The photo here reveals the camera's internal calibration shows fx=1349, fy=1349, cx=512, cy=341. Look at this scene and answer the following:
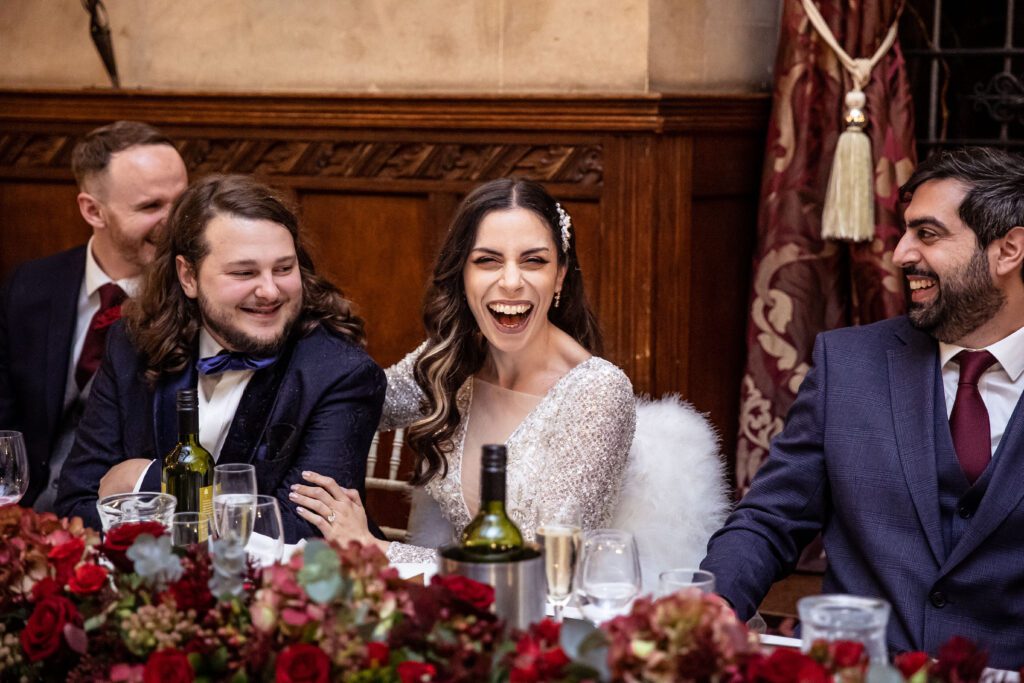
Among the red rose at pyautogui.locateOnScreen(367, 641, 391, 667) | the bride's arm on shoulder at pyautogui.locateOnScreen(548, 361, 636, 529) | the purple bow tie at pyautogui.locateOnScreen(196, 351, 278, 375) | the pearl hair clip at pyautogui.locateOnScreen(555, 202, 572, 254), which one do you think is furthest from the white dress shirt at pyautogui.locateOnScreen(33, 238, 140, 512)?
the red rose at pyautogui.locateOnScreen(367, 641, 391, 667)

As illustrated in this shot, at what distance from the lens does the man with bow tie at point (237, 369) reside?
2.86m

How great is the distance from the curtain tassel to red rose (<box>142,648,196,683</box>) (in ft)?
9.60

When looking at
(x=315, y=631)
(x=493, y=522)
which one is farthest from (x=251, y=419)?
(x=315, y=631)

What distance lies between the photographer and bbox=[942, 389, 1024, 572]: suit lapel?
2330 millimetres

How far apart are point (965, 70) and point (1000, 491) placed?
232 cm

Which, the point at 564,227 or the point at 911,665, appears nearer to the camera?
the point at 911,665

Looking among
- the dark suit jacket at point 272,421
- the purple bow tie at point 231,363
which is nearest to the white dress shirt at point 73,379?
the dark suit jacket at point 272,421

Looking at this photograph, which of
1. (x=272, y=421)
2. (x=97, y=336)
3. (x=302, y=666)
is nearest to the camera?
(x=302, y=666)

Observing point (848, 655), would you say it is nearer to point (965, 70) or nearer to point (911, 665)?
point (911, 665)

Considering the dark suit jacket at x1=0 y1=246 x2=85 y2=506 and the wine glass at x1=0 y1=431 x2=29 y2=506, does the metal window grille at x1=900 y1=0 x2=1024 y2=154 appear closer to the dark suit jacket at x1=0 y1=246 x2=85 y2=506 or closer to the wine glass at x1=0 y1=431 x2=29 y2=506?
the dark suit jacket at x1=0 y1=246 x2=85 y2=506

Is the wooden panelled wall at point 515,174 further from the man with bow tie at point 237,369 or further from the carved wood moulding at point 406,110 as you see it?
the man with bow tie at point 237,369

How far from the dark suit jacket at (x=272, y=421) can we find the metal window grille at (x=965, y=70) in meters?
2.31

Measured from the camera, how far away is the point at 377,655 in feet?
4.77

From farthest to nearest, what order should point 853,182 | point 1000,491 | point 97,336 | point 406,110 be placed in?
point 406,110
point 853,182
point 97,336
point 1000,491
